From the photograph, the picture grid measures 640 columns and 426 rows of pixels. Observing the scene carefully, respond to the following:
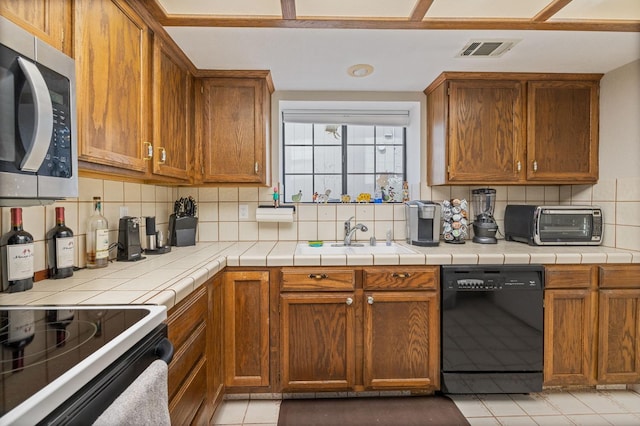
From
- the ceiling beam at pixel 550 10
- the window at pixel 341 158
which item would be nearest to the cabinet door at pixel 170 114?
the window at pixel 341 158

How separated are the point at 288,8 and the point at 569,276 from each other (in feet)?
7.09

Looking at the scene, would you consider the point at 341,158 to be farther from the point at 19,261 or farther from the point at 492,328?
the point at 19,261

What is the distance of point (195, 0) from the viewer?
1.45 metres

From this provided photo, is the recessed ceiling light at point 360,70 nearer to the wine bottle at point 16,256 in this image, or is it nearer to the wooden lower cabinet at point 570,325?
the wooden lower cabinet at point 570,325

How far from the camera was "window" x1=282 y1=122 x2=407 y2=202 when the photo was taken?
9.19ft

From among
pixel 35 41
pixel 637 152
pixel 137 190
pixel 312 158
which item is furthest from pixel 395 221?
pixel 35 41

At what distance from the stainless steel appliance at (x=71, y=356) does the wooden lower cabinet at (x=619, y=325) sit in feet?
7.77

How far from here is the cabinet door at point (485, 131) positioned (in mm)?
2207

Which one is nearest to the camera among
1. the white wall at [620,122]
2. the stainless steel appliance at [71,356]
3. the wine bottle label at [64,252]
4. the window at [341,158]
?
the stainless steel appliance at [71,356]

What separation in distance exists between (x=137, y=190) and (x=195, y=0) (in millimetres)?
1149

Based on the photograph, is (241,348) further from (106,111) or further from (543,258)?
(543,258)

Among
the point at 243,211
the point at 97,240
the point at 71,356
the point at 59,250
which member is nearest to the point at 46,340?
the point at 71,356

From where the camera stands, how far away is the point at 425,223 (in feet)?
7.29

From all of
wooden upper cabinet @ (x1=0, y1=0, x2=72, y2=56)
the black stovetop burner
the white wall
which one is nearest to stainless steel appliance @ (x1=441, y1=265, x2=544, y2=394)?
the white wall
